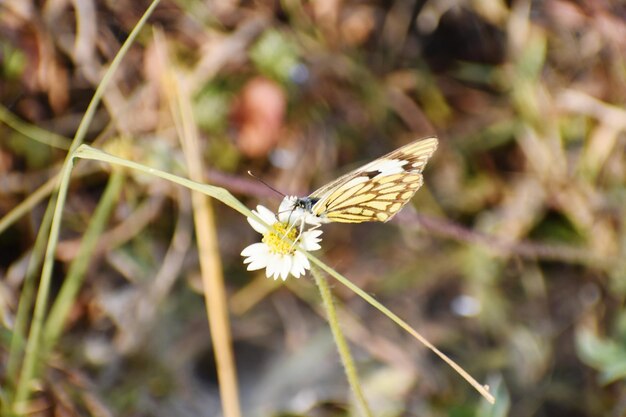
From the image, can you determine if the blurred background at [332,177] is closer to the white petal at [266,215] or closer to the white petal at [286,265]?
the white petal at [266,215]

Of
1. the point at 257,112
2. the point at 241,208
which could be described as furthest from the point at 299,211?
the point at 257,112

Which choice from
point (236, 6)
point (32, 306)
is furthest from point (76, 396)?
point (236, 6)

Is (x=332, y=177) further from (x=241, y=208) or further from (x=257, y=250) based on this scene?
(x=241, y=208)

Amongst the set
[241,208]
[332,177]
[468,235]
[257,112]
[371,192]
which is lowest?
[241,208]

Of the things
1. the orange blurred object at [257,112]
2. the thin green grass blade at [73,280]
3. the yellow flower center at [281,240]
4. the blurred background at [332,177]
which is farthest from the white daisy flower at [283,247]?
the orange blurred object at [257,112]

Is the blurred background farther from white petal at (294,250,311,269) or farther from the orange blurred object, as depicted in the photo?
white petal at (294,250,311,269)

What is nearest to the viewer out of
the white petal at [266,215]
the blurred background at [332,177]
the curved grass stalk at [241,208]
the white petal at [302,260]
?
the curved grass stalk at [241,208]
